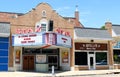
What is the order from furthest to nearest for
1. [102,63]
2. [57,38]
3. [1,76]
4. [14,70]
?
[102,63]
[14,70]
[57,38]
[1,76]

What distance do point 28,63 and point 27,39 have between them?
4.95 meters

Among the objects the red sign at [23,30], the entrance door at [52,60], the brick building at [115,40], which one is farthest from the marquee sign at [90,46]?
the red sign at [23,30]

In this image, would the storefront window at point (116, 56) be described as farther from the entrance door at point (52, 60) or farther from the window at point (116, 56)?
the entrance door at point (52, 60)

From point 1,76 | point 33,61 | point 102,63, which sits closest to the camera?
point 1,76

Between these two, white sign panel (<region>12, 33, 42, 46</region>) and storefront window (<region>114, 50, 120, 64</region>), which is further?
storefront window (<region>114, 50, 120, 64</region>)

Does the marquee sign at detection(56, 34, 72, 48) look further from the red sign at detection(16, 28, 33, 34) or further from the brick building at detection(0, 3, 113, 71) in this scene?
the red sign at detection(16, 28, 33, 34)

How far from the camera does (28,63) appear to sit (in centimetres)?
3991

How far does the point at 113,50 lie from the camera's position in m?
45.2

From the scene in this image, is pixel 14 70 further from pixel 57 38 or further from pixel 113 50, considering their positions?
pixel 113 50

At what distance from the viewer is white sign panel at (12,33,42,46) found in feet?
115

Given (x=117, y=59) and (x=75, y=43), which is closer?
(x=75, y=43)

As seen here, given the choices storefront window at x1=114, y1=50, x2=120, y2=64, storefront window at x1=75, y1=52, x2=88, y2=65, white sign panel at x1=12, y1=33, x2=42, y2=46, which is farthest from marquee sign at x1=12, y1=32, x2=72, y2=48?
storefront window at x1=114, y1=50, x2=120, y2=64

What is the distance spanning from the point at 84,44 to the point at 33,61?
27.2 ft

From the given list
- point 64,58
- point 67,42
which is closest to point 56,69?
point 64,58
